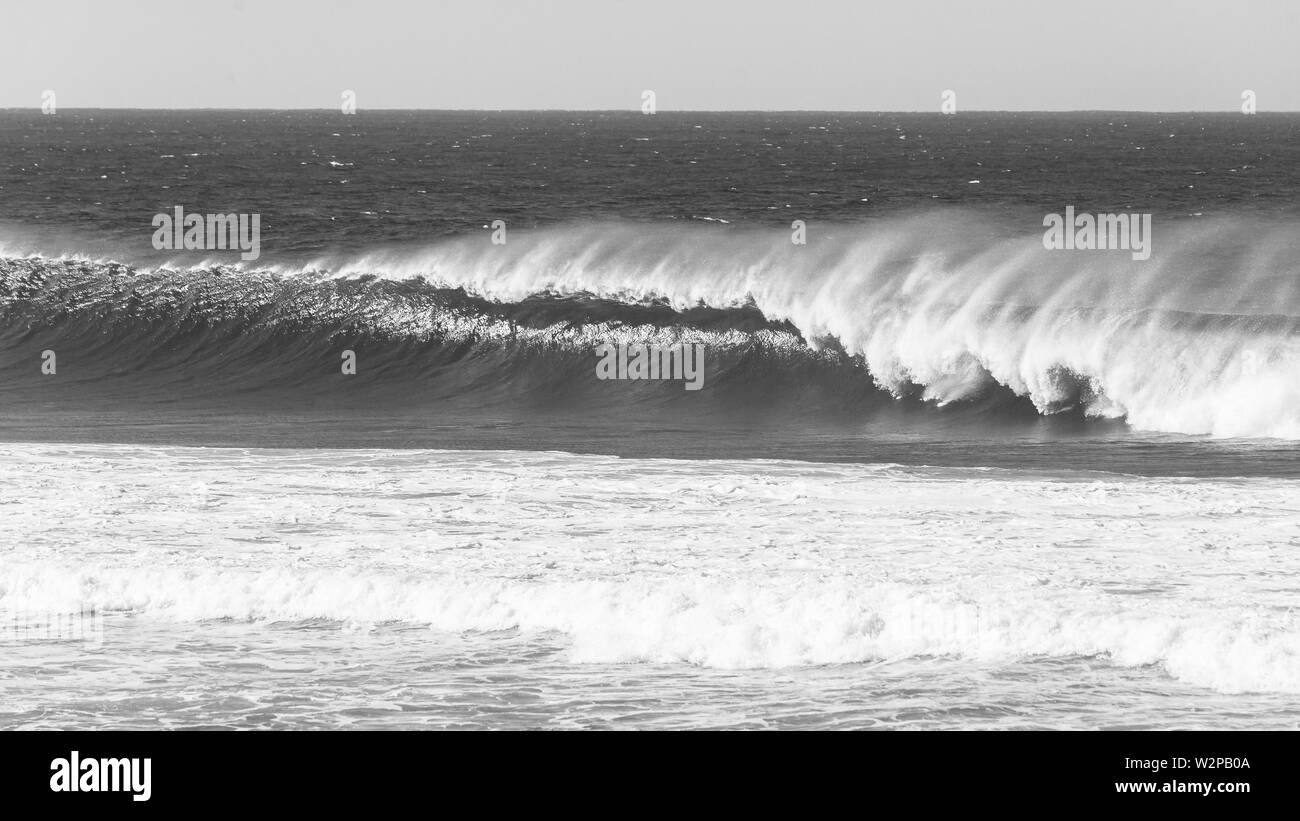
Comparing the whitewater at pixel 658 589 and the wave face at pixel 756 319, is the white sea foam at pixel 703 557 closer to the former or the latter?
the whitewater at pixel 658 589

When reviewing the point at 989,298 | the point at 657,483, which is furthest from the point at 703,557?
the point at 989,298

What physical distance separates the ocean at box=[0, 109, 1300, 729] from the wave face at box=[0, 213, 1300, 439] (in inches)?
3.2

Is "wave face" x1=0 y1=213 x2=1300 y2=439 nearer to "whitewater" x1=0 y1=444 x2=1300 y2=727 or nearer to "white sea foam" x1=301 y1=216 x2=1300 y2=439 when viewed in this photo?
"white sea foam" x1=301 y1=216 x2=1300 y2=439

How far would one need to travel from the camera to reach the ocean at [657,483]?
8.33 m

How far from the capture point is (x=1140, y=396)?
17.7 metres

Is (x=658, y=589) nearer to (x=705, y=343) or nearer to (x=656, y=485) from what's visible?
(x=656, y=485)

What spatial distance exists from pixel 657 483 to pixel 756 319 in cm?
972

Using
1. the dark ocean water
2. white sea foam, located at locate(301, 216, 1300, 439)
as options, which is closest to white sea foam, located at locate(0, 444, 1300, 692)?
the dark ocean water

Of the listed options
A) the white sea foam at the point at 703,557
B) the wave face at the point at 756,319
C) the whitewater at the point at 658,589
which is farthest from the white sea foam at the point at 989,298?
the whitewater at the point at 658,589

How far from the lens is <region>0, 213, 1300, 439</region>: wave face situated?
18312 mm

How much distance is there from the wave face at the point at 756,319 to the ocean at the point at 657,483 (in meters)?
0.08
